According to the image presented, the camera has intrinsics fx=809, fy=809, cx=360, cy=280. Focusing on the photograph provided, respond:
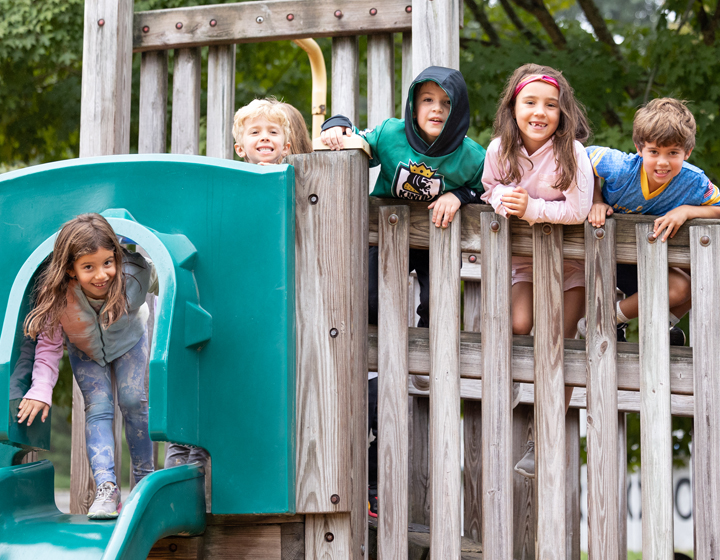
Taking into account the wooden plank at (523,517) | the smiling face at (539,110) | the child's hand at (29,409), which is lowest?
the wooden plank at (523,517)

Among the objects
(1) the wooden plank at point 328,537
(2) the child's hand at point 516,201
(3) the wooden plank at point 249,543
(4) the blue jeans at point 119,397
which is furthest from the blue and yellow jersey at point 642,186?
(4) the blue jeans at point 119,397

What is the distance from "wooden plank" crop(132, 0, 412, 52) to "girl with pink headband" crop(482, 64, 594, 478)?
1.07m

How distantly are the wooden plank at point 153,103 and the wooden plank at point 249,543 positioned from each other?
1.95 m

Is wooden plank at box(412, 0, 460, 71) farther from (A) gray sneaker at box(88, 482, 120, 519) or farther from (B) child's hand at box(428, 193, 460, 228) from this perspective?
(A) gray sneaker at box(88, 482, 120, 519)

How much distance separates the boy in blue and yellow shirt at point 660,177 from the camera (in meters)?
2.56

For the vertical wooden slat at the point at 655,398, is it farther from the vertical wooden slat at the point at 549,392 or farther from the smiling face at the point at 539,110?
the smiling face at the point at 539,110

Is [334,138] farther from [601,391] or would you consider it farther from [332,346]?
[601,391]

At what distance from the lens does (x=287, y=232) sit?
2.48 meters

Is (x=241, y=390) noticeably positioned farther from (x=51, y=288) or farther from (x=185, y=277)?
(x=51, y=288)

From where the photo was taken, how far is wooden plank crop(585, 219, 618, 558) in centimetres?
245

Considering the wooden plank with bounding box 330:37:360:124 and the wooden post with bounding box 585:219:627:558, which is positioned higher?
the wooden plank with bounding box 330:37:360:124

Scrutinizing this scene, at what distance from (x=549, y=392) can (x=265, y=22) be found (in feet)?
7.21

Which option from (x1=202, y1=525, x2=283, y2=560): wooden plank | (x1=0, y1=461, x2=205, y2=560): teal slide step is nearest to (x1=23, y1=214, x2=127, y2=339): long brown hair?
(x1=0, y1=461, x2=205, y2=560): teal slide step

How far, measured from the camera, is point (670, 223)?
2.47 metres
